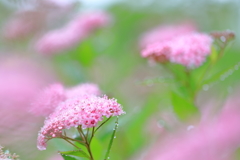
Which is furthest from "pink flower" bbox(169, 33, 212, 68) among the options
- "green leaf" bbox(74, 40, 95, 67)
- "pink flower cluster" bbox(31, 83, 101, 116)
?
"green leaf" bbox(74, 40, 95, 67)

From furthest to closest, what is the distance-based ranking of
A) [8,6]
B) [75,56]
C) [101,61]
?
[8,6] < [101,61] < [75,56]

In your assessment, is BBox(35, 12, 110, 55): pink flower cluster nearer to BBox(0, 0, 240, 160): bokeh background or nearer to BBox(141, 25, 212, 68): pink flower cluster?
→ BBox(0, 0, 240, 160): bokeh background

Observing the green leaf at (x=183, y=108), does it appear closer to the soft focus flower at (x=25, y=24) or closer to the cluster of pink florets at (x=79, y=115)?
the cluster of pink florets at (x=79, y=115)

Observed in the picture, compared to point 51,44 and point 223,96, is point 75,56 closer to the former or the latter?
point 51,44

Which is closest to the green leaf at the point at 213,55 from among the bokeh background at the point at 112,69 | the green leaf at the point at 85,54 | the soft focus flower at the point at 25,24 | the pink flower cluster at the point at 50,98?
the bokeh background at the point at 112,69

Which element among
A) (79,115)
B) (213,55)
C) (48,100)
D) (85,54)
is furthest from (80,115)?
(85,54)

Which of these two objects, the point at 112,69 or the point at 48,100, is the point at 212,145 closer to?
the point at 48,100

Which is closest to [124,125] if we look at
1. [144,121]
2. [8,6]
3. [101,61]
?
[144,121]
